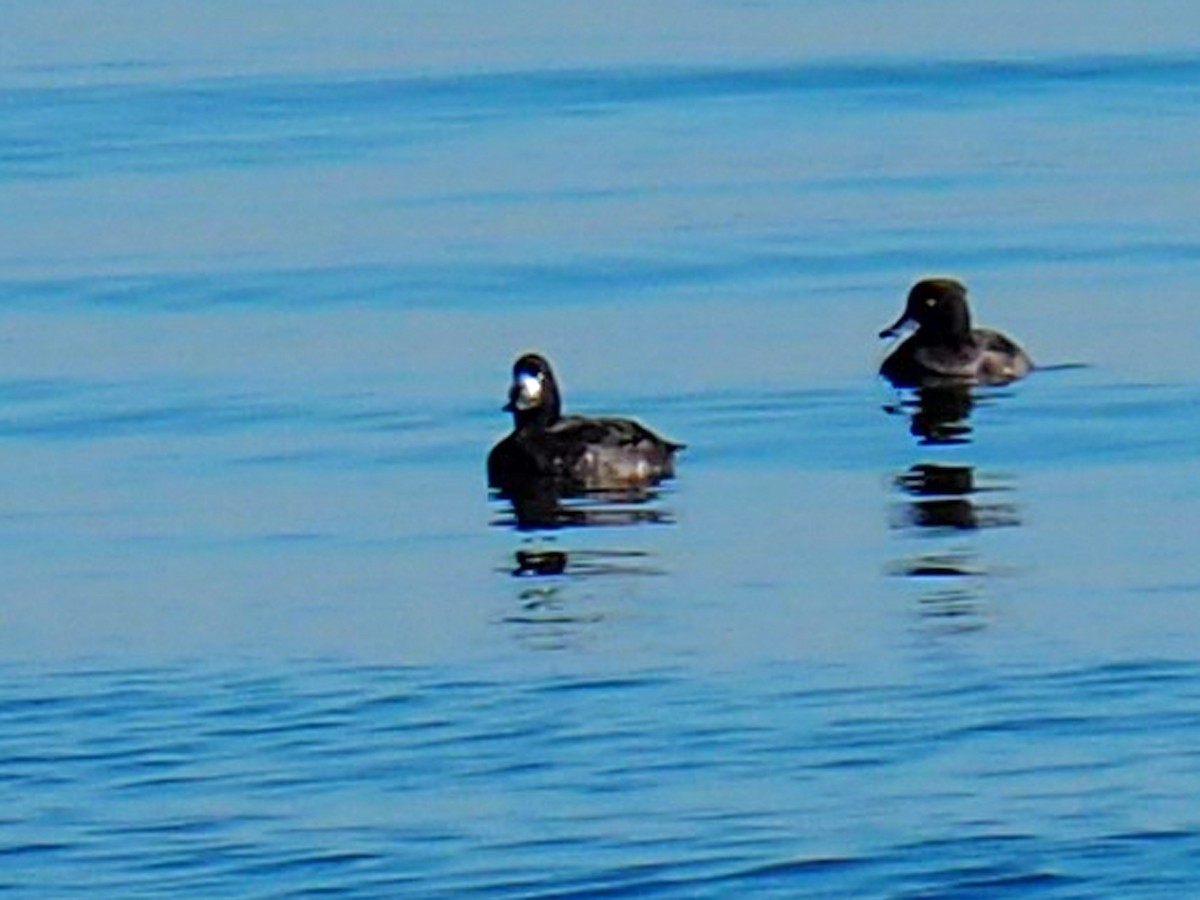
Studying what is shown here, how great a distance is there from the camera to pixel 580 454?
717 inches

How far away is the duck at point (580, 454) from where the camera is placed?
58.4ft

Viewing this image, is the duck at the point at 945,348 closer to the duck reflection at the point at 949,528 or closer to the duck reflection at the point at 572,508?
the duck reflection at the point at 949,528

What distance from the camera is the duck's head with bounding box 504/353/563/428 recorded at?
1869 centimetres

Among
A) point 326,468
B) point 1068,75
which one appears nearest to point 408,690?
point 326,468

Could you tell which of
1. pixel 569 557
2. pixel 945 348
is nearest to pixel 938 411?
pixel 945 348

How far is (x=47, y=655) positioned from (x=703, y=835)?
→ 3467 millimetres

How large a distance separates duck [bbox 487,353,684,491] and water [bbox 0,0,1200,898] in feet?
0.68

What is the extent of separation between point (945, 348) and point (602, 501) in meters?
3.94

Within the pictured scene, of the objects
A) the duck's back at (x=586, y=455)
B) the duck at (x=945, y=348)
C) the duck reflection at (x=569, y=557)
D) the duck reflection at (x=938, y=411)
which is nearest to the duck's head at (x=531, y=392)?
the duck's back at (x=586, y=455)

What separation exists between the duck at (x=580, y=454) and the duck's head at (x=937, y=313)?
3177 millimetres

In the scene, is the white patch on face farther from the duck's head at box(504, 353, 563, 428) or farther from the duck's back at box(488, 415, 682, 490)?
the duck's back at box(488, 415, 682, 490)

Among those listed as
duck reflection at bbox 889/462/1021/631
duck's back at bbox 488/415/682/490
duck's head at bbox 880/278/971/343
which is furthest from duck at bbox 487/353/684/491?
duck's head at bbox 880/278/971/343

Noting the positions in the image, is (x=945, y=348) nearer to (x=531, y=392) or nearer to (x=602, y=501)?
(x=531, y=392)

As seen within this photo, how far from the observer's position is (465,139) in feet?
103
